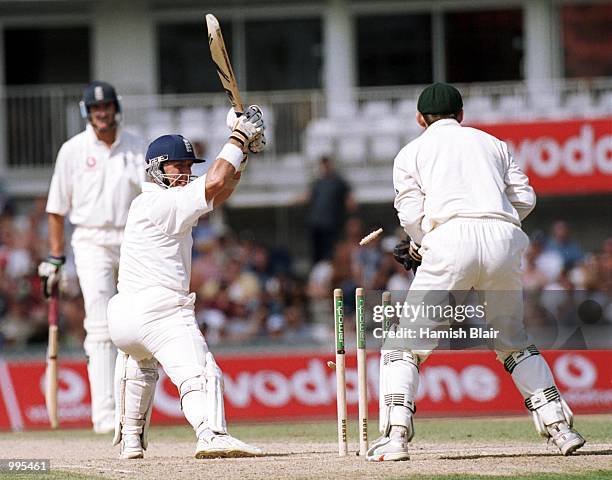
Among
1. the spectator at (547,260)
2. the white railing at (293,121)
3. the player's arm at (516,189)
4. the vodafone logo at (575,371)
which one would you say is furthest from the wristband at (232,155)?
the white railing at (293,121)

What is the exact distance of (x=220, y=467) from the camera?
269 inches

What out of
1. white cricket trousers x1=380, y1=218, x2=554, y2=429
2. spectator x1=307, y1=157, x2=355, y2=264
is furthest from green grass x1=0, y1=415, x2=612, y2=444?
spectator x1=307, y1=157, x2=355, y2=264

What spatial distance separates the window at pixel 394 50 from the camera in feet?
66.1

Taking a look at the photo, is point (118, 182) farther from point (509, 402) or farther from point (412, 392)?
point (509, 402)

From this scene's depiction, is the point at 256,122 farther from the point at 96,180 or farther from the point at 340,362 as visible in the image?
the point at 96,180

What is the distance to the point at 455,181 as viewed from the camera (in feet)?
22.6

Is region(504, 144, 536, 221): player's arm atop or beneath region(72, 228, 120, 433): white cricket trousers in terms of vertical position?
atop

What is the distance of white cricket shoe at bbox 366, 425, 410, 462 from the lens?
675 centimetres

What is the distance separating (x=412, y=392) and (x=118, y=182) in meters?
3.68

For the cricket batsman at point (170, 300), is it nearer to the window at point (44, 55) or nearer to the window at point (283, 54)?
the window at point (283, 54)

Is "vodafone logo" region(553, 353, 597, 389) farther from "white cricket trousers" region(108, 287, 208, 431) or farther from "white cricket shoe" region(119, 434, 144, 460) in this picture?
"white cricket trousers" region(108, 287, 208, 431)

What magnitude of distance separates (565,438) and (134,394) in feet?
7.79

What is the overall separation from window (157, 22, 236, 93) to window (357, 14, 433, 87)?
201 centimetres

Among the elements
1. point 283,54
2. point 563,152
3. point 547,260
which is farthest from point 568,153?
point 283,54
